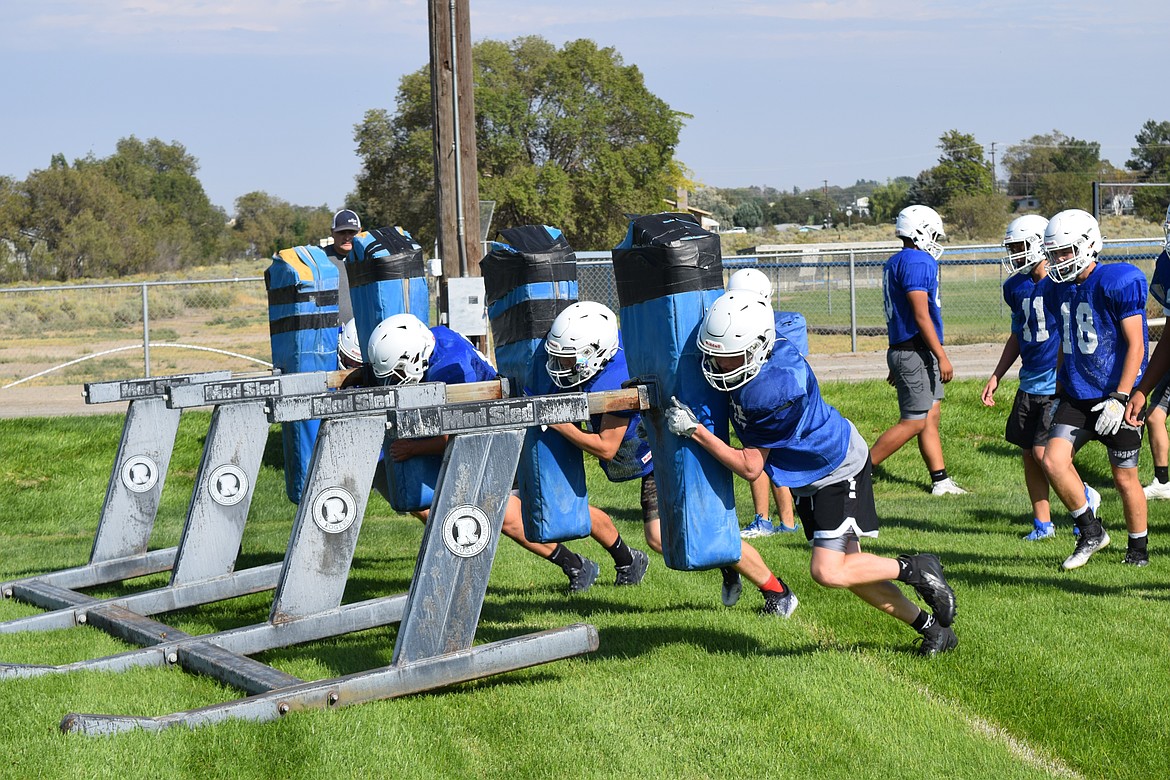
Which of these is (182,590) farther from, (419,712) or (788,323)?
(788,323)

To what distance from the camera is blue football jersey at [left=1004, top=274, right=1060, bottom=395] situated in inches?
307

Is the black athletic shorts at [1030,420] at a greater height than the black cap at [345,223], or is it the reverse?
the black cap at [345,223]

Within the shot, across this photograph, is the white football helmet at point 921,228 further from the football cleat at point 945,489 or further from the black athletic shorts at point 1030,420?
the football cleat at point 945,489

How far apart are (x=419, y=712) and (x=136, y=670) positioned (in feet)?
4.78

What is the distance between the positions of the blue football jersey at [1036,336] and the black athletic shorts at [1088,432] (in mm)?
427

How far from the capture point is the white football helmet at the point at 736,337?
4.81m

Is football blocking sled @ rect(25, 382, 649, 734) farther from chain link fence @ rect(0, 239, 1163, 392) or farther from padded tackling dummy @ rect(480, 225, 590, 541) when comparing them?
chain link fence @ rect(0, 239, 1163, 392)

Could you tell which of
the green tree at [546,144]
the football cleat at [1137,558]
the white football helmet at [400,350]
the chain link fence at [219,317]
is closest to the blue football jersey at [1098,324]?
the football cleat at [1137,558]

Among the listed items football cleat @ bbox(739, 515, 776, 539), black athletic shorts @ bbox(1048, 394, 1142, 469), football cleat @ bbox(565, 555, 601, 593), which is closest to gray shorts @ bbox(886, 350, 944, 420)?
football cleat @ bbox(739, 515, 776, 539)

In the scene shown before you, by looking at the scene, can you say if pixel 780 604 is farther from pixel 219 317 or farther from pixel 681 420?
pixel 219 317

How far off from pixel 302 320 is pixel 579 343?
3065 millimetres

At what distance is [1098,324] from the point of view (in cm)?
706

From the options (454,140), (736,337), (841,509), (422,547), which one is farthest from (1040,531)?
(454,140)

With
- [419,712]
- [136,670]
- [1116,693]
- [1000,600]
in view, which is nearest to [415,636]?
[419,712]
